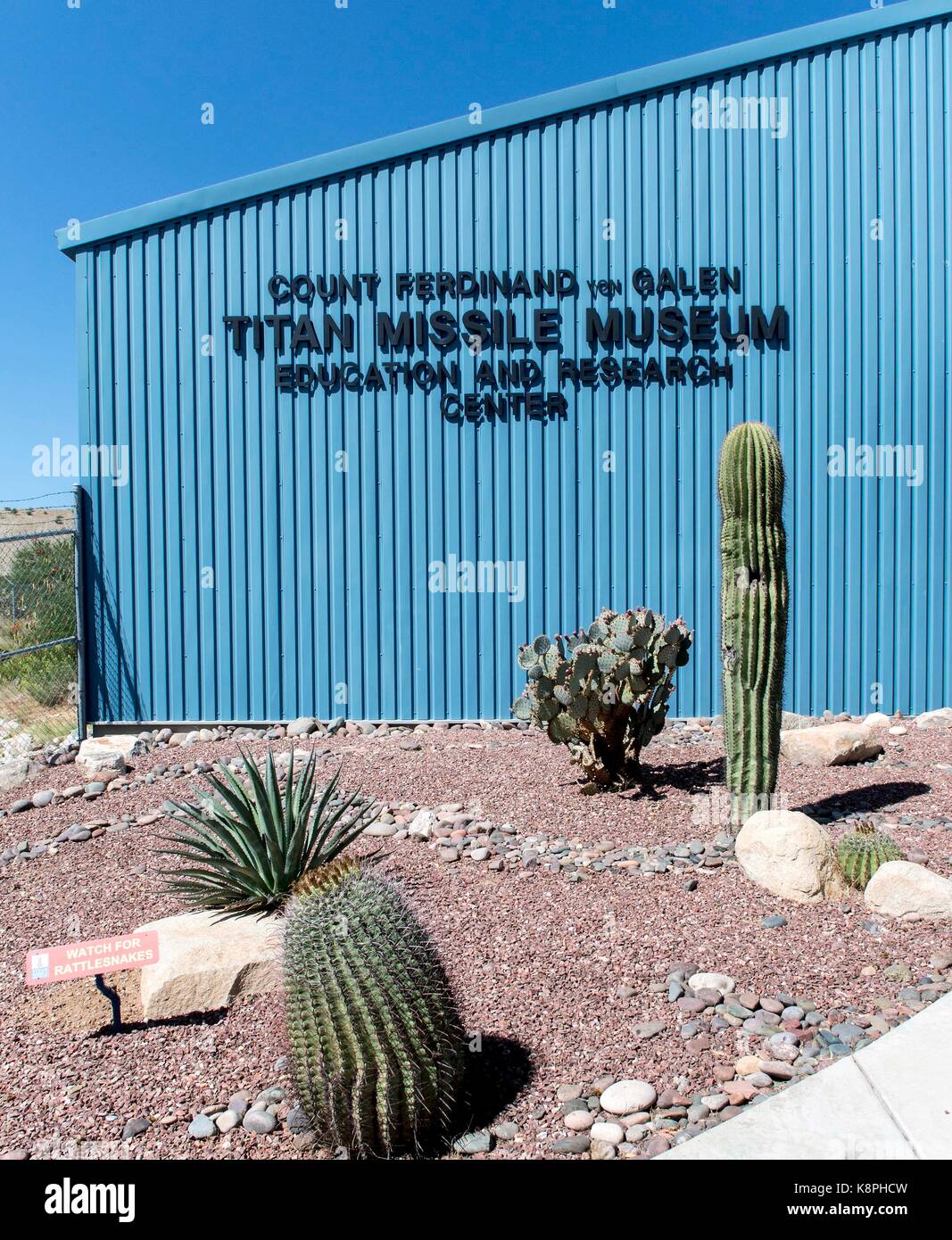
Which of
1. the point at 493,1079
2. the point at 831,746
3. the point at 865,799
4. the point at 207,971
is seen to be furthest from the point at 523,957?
the point at 831,746

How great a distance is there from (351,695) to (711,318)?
5204 mm

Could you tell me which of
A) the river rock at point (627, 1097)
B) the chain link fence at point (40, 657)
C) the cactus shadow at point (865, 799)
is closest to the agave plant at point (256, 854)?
the river rock at point (627, 1097)

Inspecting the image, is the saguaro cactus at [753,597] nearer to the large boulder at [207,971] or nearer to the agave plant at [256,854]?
the agave plant at [256,854]

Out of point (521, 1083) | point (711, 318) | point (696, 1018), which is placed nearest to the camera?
point (521, 1083)

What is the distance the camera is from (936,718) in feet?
32.3

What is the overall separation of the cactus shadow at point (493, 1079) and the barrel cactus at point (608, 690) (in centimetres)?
301

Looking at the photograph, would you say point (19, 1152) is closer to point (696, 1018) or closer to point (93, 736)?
point (696, 1018)

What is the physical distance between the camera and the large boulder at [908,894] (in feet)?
15.4

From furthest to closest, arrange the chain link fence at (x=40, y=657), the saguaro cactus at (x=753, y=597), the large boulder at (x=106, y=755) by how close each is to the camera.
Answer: the chain link fence at (x=40, y=657) → the large boulder at (x=106, y=755) → the saguaro cactus at (x=753, y=597)

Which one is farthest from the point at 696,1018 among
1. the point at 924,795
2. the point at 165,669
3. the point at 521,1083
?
the point at 165,669

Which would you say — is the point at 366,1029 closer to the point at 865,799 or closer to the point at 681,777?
the point at 681,777

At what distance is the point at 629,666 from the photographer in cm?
645

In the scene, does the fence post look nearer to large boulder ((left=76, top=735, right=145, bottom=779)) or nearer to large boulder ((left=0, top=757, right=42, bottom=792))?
large boulder ((left=76, top=735, right=145, bottom=779))

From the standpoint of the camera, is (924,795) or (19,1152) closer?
(19,1152)
